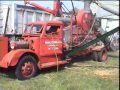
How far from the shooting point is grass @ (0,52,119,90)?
9789 mm

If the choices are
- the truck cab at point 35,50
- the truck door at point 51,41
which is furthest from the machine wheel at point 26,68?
the truck door at point 51,41

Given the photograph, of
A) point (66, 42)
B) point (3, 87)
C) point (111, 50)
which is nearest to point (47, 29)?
point (66, 42)

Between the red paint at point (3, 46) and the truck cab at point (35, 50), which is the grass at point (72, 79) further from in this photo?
the red paint at point (3, 46)

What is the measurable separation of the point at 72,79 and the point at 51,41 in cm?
188

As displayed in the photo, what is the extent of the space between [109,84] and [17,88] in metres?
2.75

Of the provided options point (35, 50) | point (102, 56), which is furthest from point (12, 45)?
point (102, 56)

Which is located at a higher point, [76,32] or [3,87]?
[76,32]

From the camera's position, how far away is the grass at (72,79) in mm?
9789

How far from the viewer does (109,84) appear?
10.2 meters

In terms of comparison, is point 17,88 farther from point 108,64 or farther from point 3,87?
point 108,64

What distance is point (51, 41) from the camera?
12211mm

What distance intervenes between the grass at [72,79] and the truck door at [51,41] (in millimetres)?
776

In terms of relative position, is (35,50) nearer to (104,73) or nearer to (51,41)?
(51,41)

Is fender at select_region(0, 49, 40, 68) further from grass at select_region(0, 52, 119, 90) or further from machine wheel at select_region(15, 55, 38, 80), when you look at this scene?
grass at select_region(0, 52, 119, 90)
